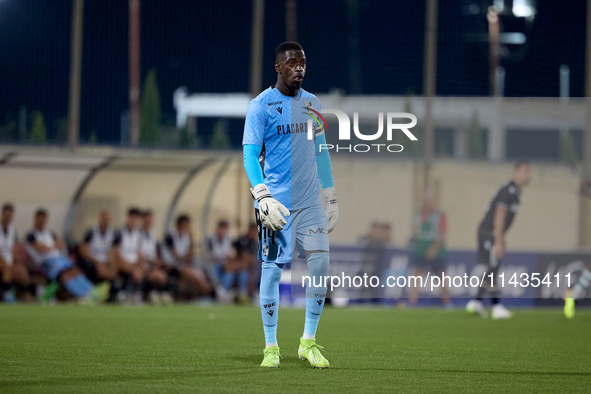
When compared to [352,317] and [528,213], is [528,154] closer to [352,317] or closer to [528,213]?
[528,213]

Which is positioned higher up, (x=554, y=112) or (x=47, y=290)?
(x=554, y=112)

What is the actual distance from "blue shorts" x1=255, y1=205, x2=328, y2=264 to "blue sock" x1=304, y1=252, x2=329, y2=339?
7 centimetres

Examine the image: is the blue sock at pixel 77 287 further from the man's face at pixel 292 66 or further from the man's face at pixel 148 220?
the man's face at pixel 292 66

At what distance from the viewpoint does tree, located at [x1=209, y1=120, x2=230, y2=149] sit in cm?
1794

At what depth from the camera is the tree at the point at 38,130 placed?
17375 millimetres

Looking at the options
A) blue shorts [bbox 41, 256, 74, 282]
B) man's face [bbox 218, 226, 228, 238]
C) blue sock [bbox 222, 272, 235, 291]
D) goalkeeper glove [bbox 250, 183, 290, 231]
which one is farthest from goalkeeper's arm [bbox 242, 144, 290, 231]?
man's face [bbox 218, 226, 228, 238]

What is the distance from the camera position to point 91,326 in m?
9.22

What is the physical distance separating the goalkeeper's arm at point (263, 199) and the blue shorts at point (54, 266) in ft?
29.8

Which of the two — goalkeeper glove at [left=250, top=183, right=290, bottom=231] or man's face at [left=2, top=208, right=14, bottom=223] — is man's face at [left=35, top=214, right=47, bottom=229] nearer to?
man's face at [left=2, top=208, right=14, bottom=223]

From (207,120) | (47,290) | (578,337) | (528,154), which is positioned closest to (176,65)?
(207,120)


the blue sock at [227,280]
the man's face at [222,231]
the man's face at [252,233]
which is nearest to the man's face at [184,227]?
the man's face at [222,231]

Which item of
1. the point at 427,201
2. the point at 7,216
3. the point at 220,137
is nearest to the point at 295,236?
the point at 7,216

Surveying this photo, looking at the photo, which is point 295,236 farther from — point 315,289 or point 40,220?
point 40,220

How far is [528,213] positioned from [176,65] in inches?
298
